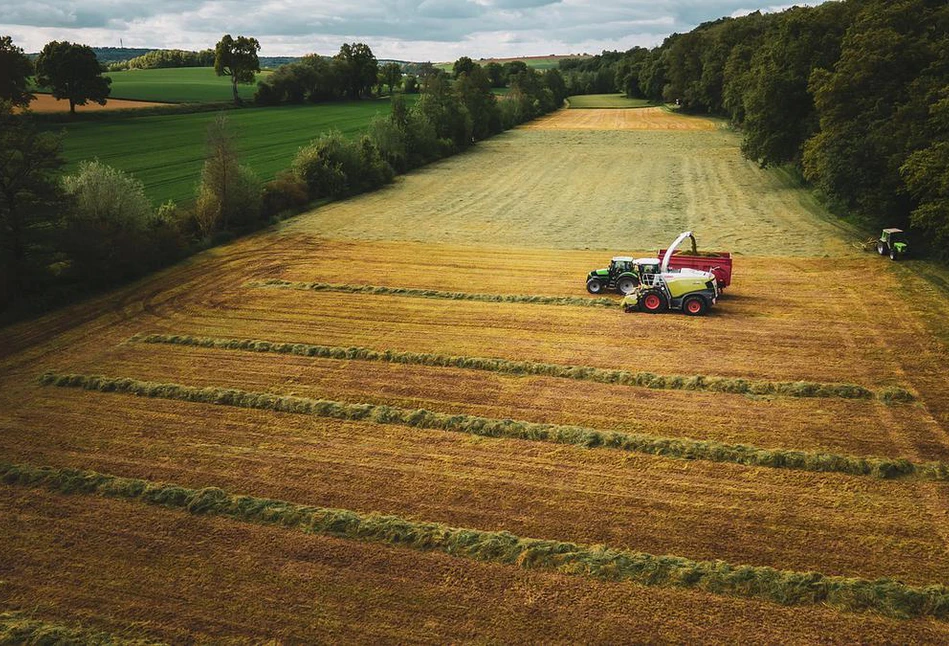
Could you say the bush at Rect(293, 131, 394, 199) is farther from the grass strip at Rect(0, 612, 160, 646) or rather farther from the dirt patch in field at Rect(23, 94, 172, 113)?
the dirt patch in field at Rect(23, 94, 172, 113)

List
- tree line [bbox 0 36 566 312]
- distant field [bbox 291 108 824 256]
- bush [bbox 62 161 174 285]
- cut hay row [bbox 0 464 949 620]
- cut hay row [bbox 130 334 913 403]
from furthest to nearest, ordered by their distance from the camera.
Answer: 1. distant field [bbox 291 108 824 256]
2. bush [bbox 62 161 174 285]
3. tree line [bbox 0 36 566 312]
4. cut hay row [bbox 130 334 913 403]
5. cut hay row [bbox 0 464 949 620]

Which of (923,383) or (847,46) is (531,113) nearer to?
(847,46)

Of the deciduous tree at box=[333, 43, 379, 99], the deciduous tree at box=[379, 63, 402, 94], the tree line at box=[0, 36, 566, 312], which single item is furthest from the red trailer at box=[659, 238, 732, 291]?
the deciduous tree at box=[379, 63, 402, 94]

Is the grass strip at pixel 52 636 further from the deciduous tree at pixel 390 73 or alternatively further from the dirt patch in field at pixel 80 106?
the deciduous tree at pixel 390 73

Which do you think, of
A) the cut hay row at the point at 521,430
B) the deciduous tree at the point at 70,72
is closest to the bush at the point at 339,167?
the cut hay row at the point at 521,430

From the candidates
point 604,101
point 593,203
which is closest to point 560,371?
point 593,203
